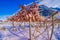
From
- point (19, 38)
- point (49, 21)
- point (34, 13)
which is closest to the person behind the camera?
point (34, 13)

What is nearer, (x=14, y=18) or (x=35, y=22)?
(x=35, y=22)

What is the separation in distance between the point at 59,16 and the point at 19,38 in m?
0.67

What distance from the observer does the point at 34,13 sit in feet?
5.69

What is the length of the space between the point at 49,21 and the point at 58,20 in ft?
1.10

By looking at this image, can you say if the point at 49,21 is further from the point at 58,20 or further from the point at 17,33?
the point at 17,33

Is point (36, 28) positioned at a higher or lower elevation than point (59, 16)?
lower

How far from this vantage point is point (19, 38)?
6.60ft

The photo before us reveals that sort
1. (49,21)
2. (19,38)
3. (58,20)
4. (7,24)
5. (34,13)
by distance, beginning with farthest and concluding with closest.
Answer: (7,24)
(58,20)
(19,38)
(49,21)
(34,13)

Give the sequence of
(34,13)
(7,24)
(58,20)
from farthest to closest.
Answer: (7,24), (58,20), (34,13)

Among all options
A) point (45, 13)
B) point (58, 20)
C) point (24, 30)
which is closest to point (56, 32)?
point (58, 20)

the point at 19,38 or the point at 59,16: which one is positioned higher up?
the point at 59,16

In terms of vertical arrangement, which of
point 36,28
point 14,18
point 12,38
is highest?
point 14,18

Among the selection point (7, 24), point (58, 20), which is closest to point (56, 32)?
point (58, 20)

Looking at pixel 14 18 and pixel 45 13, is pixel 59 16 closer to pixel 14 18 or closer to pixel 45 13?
pixel 45 13
